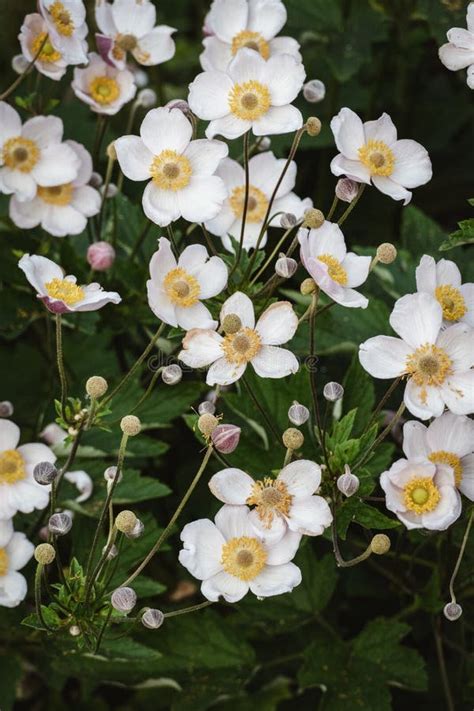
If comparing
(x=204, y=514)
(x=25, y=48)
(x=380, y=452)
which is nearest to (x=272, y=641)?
(x=204, y=514)

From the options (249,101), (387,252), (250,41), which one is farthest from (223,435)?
(250,41)

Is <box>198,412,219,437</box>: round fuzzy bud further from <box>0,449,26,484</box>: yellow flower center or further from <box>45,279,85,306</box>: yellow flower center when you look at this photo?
<box>0,449,26,484</box>: yellow flower center

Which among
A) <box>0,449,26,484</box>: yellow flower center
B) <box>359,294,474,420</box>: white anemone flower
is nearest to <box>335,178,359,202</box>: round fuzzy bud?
<box>359,294,474,420</box>: white anemone flower

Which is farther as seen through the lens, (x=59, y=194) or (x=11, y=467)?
(x=59, y=194)

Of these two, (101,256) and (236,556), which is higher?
(101,256)

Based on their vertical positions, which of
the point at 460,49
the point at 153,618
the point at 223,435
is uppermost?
the point at 460,49

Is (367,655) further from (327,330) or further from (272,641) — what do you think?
(327,330)

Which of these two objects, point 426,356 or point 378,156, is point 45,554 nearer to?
Result: point 426,356

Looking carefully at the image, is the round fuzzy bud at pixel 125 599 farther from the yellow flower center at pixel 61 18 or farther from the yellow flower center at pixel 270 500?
the yellow flower center at pixel 61 18
